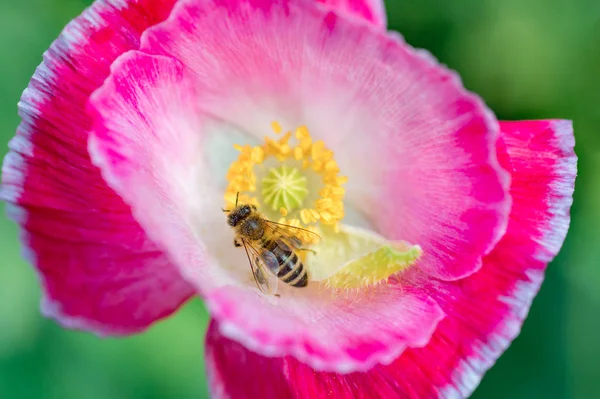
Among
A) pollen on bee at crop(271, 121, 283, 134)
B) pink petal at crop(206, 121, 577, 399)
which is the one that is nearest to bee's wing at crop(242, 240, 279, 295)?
pink petal at crop(206, 121, 577, 399)

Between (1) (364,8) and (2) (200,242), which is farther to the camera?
(1) (364,8)

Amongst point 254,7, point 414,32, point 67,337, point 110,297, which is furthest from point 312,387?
point 414,32

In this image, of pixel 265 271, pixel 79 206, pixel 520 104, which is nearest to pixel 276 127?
pixel 265 271

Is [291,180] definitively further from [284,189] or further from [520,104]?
[520,104]

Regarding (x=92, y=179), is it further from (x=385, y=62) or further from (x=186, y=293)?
(x=385, y=62)

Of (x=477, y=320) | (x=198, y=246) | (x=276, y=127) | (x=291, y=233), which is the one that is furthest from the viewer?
(x=276, y=127)

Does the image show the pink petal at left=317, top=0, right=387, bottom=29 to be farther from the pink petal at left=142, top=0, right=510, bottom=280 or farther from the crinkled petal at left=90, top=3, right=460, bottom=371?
the crinkled petal at left=90, top=3, right=460, bottom=371

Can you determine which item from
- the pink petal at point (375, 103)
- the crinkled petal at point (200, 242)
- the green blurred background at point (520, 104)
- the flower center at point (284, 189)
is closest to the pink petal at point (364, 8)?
the pink petal at point (375, 103)

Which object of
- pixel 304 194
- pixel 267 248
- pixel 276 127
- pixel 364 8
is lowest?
pixel 267 248
